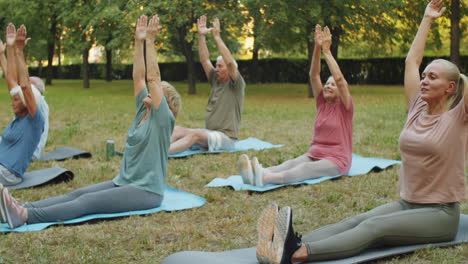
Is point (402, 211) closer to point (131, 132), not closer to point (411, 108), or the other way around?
point (411, 108)

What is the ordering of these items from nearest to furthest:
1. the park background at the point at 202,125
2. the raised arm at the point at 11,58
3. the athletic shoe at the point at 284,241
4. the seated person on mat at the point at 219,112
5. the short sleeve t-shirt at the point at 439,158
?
the athletic shoe at the point at 284,241
the short sleeve t-shirt at the point at 439,158
the park background at the point at 202,125
the raised arm at the point at 11,58
the seated person on mat at the point at 219,112

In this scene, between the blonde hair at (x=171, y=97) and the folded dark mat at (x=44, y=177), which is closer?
the blonde hair at (x=171, y=97)

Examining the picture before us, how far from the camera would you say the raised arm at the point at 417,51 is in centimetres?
419

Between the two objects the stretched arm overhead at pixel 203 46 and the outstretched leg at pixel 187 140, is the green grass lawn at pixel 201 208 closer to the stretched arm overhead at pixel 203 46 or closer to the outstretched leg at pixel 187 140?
the outstretched leg at pixel 187 140

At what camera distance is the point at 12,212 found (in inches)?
179

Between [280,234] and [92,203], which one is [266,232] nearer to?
[280,234]

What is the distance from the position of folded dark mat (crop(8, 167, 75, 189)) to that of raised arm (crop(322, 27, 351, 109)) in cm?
333

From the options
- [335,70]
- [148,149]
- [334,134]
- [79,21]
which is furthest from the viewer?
[79,21]

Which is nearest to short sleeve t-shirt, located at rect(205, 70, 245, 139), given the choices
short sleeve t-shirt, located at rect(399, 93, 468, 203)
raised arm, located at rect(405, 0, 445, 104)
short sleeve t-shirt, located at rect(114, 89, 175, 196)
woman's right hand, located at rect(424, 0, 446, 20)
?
short sleeve t-shirt, located at rect(114, 89, 175, 196)

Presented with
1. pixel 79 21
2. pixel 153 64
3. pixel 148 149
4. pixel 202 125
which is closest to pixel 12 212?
pixel 148 149

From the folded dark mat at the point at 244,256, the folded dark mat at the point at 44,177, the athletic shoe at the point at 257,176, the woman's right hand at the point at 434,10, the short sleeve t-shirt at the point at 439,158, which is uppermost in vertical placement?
the woman's right hand at the point at 434,10

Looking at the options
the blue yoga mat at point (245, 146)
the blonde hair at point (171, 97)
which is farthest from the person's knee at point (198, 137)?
the blonde hair at point (171, 97)

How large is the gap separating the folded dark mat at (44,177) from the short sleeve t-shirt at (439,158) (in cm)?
415

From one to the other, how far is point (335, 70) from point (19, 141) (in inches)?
140
